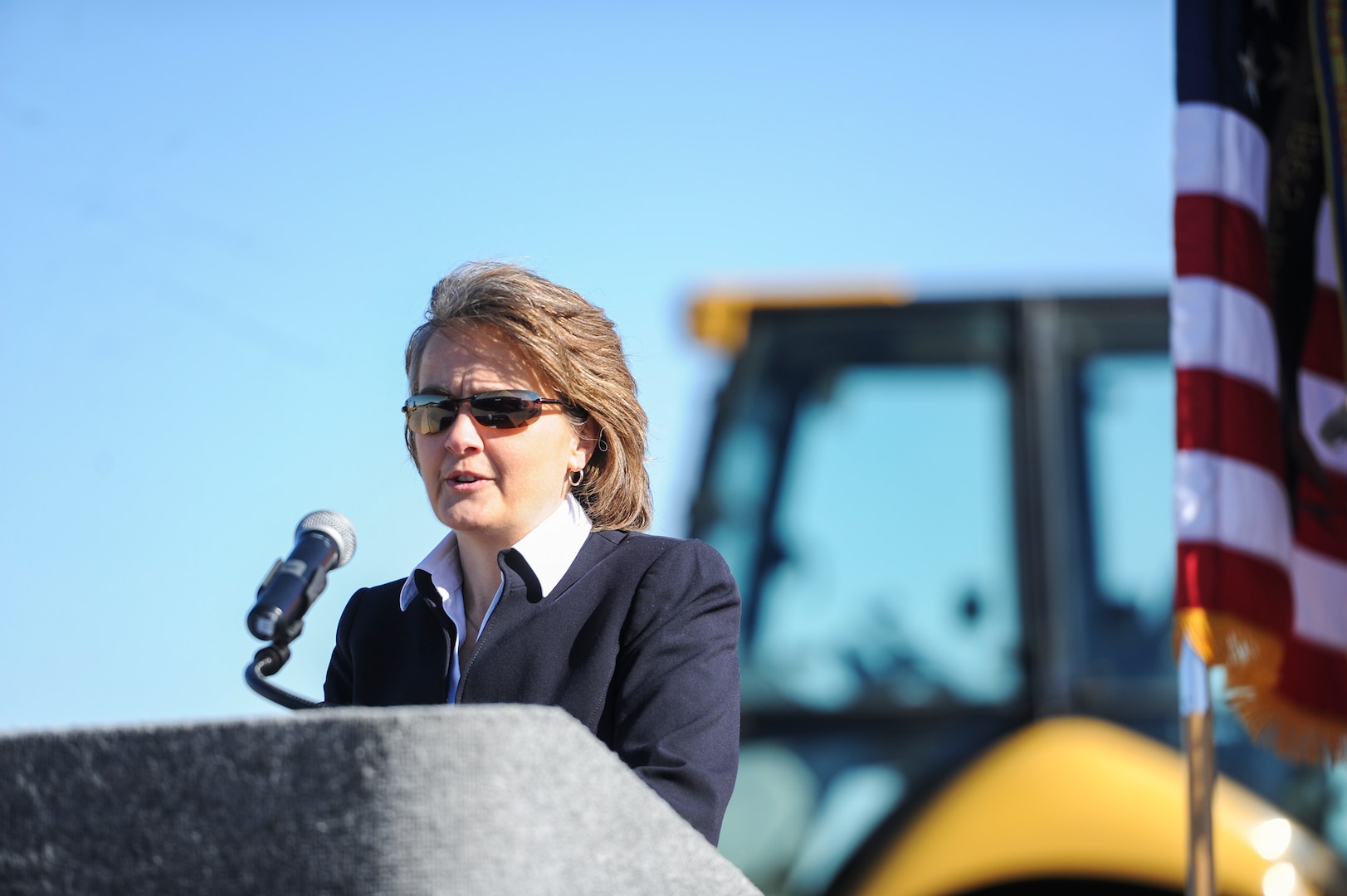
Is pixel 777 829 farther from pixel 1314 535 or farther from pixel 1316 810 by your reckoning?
pixel 1314 535

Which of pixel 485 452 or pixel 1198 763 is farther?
pixel 1198 763

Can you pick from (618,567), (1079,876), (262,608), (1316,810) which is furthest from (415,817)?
(1316,810)

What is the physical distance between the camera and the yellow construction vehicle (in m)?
3.50

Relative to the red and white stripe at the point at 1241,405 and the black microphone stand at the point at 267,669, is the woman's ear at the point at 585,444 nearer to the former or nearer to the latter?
the black microphone stand at the point at 267,669

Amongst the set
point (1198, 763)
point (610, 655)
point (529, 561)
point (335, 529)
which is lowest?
point (1198, 763)

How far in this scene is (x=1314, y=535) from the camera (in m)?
3.87

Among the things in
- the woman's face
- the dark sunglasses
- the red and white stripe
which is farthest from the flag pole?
the dark sunglasses

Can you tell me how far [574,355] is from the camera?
2.16 metres

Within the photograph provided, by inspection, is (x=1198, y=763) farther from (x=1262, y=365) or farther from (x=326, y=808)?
(x=326, y=808)

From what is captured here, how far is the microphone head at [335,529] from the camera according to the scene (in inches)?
70.6

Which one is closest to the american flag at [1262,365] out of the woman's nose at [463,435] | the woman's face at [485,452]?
the woman's face at [485,452]

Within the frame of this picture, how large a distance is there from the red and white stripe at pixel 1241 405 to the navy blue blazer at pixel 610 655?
1885 mm

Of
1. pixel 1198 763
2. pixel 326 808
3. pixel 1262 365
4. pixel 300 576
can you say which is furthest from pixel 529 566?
pixel 1262 365

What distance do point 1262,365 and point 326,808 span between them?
332 centimetres
